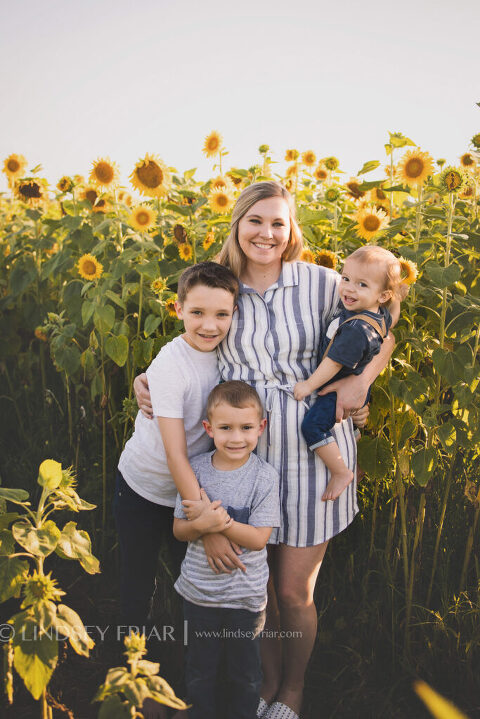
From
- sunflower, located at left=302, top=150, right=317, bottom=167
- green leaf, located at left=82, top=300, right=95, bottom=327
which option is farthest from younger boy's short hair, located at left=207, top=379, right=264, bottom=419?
sunflower, located at left=302, top=150, right=317, bottom=167

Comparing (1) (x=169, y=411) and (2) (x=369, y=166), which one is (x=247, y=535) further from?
(2) (x=369, y=166)

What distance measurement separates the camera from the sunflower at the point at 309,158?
14.7ft

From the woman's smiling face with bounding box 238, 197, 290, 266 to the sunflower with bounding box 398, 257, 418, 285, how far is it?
461 millimetres

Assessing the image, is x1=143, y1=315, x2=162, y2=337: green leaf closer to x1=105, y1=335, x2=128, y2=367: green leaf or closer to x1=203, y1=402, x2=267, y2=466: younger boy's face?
x1=105, y1=335, x2=128, y2=367: green leaf

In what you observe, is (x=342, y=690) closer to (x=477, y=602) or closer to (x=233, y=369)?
(x=477, y=602)

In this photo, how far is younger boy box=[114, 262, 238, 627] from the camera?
219cm

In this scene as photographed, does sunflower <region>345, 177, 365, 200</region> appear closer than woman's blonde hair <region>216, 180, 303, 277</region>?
No

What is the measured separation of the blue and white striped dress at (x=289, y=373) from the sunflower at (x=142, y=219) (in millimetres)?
905

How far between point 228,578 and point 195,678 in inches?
14.1

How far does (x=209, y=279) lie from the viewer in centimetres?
221

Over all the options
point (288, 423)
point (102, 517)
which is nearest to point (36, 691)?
point (288, 423)

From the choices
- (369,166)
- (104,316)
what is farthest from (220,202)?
(104,316)

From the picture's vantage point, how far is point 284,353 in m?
2.30

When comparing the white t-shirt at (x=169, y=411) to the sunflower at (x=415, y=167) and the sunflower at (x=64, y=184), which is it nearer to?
the sunflower at (x=415, y=167)
